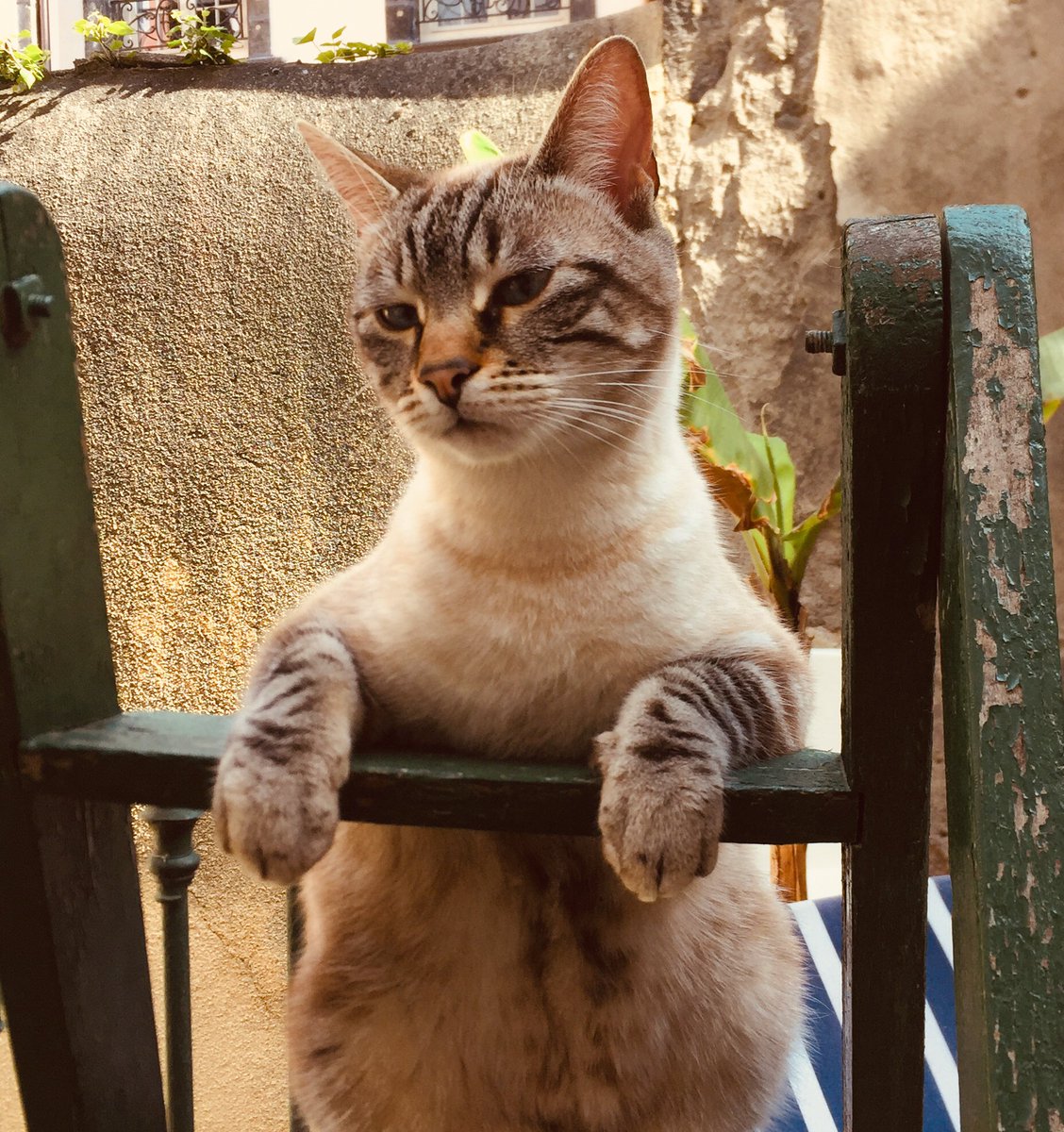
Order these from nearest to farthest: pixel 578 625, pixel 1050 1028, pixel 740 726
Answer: pixel 1050 1028, pixel 740 726, pixel 578 625

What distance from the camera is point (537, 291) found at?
101cm

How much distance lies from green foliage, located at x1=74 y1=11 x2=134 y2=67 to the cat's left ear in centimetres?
253

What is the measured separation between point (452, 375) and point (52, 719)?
1.47ft

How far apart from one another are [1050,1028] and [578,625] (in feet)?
1.72

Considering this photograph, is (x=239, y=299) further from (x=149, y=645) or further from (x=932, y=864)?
(x=932, y=864)

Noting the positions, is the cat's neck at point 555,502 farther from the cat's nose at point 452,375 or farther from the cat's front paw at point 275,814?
the cat's front paw at point 275,814

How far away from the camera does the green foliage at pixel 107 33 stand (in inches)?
120

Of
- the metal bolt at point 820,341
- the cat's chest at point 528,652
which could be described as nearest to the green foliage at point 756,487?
the cat's chest at point 528,652

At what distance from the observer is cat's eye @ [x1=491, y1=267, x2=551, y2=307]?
101 centimetres

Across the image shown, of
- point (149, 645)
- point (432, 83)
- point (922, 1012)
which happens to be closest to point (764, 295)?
point (432, 83)

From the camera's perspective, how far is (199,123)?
3031mm

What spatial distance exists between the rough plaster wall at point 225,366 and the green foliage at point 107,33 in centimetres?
8

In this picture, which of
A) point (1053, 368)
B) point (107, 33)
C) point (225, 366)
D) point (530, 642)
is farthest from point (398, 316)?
point (107, 33)

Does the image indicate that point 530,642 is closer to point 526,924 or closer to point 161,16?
point 526,924
